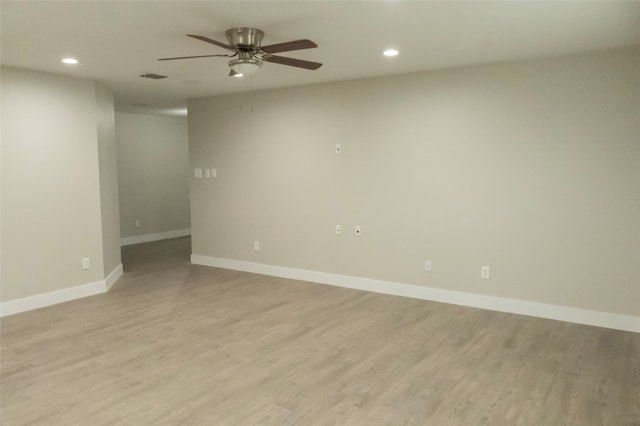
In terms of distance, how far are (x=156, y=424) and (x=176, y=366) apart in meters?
0.76

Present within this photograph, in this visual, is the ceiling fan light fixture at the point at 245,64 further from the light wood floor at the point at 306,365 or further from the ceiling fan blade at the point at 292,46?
the light wood floor at the point at 306,365

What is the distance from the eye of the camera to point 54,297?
4809mm

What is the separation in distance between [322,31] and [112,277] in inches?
160

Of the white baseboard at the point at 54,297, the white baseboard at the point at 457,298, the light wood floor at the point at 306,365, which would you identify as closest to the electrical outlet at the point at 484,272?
the white baseboard at the point at 457,298

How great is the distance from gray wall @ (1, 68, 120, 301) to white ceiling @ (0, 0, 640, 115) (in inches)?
13.4

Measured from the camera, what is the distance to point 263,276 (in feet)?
19.7

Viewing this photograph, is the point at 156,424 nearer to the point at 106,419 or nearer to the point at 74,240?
the point at 106,419

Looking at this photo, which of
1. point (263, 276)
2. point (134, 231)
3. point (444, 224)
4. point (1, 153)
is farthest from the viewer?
point (134, 231)

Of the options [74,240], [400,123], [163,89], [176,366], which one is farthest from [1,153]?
[400,123]

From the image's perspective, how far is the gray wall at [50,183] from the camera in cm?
444

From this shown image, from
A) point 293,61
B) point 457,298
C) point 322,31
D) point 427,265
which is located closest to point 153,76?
point 293,61

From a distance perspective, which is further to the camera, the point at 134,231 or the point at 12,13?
the point at 134,231

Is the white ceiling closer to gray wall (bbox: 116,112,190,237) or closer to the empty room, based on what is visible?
the empty room

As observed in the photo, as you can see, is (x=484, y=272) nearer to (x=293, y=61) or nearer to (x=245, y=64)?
(x=293, y=61)
